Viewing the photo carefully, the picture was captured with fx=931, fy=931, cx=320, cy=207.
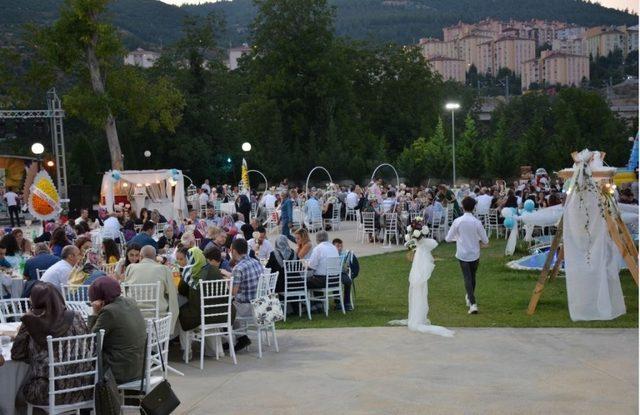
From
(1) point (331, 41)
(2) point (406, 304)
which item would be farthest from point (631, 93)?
(2) point (406, 304)

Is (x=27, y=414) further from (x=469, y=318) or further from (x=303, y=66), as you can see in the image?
(x=303, y=66)

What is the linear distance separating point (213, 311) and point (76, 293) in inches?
53.5

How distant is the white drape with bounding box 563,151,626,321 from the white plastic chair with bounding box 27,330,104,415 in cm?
694

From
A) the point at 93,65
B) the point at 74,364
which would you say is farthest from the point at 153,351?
the point at 93,65

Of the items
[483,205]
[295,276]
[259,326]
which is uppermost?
[483,205]

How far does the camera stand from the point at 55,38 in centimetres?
3441

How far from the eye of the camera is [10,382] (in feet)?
21.1

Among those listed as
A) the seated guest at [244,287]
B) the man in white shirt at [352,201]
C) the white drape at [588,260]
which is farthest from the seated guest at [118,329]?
the man in white shirt at [352,201]

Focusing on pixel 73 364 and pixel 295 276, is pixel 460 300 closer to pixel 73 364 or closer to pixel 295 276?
pixel 295 276

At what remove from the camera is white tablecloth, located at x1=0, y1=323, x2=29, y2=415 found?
6.41m

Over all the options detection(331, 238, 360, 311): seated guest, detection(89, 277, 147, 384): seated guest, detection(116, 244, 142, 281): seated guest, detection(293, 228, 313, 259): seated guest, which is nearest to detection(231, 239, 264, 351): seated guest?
detection(116, 244, 142, 281): seated guest

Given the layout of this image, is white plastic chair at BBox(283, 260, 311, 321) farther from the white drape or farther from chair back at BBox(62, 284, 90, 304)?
chair back at BBox(62, 284, 90, 304)

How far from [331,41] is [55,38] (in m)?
24.6

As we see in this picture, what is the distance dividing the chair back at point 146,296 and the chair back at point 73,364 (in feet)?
6.88
